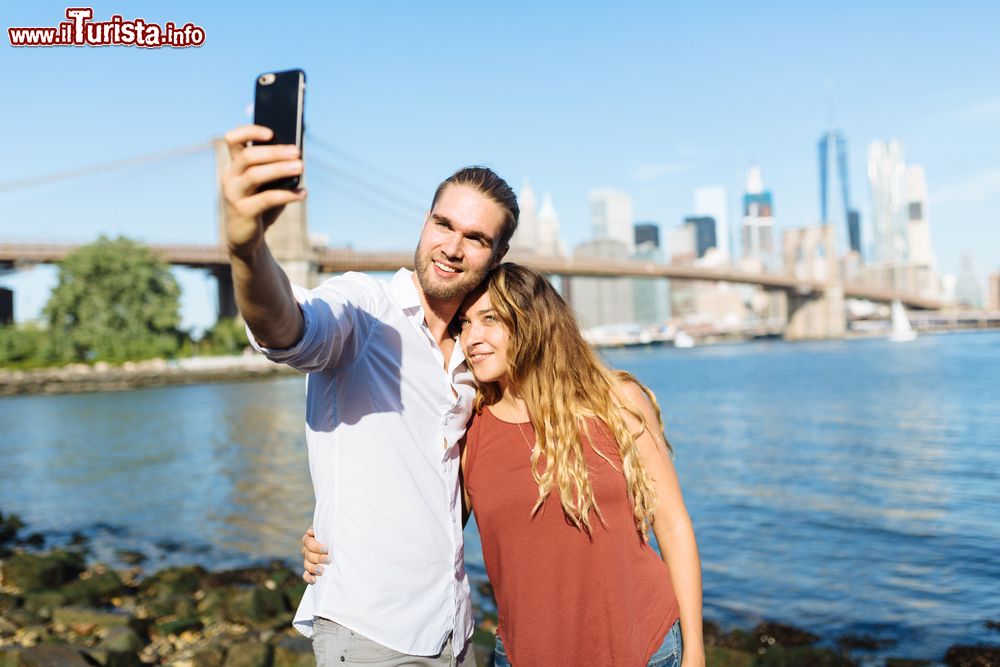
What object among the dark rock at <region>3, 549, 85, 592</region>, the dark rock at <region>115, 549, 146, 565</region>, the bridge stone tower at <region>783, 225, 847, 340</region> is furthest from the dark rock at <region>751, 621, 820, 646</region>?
the bridge stone tower at <region>783, 225, 847, 340</region>

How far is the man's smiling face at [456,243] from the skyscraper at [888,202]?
617 ft

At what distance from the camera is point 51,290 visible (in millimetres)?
38938

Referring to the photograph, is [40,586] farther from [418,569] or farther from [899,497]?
[899,497]

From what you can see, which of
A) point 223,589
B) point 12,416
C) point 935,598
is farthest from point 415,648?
point 12,416

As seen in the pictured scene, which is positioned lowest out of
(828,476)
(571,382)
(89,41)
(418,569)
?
(828,476)

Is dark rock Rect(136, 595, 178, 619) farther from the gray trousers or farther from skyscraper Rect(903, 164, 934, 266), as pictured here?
skyscraper Rect(903, 164, 934, 266)

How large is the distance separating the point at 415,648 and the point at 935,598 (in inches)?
227

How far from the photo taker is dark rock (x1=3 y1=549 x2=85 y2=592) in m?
5.98

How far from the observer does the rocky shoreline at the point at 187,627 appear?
13.2 feet

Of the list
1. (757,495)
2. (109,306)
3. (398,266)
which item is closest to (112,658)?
(757,495)

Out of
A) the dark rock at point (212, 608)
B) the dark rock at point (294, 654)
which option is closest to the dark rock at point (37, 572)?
the dark rock at point (212, 608)

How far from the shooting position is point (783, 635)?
5184mm

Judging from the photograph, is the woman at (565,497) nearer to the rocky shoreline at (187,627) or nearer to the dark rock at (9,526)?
the rocky shoreline at (187,627)

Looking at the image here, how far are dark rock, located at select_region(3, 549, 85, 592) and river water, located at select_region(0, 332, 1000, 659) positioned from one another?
1.17 metres
